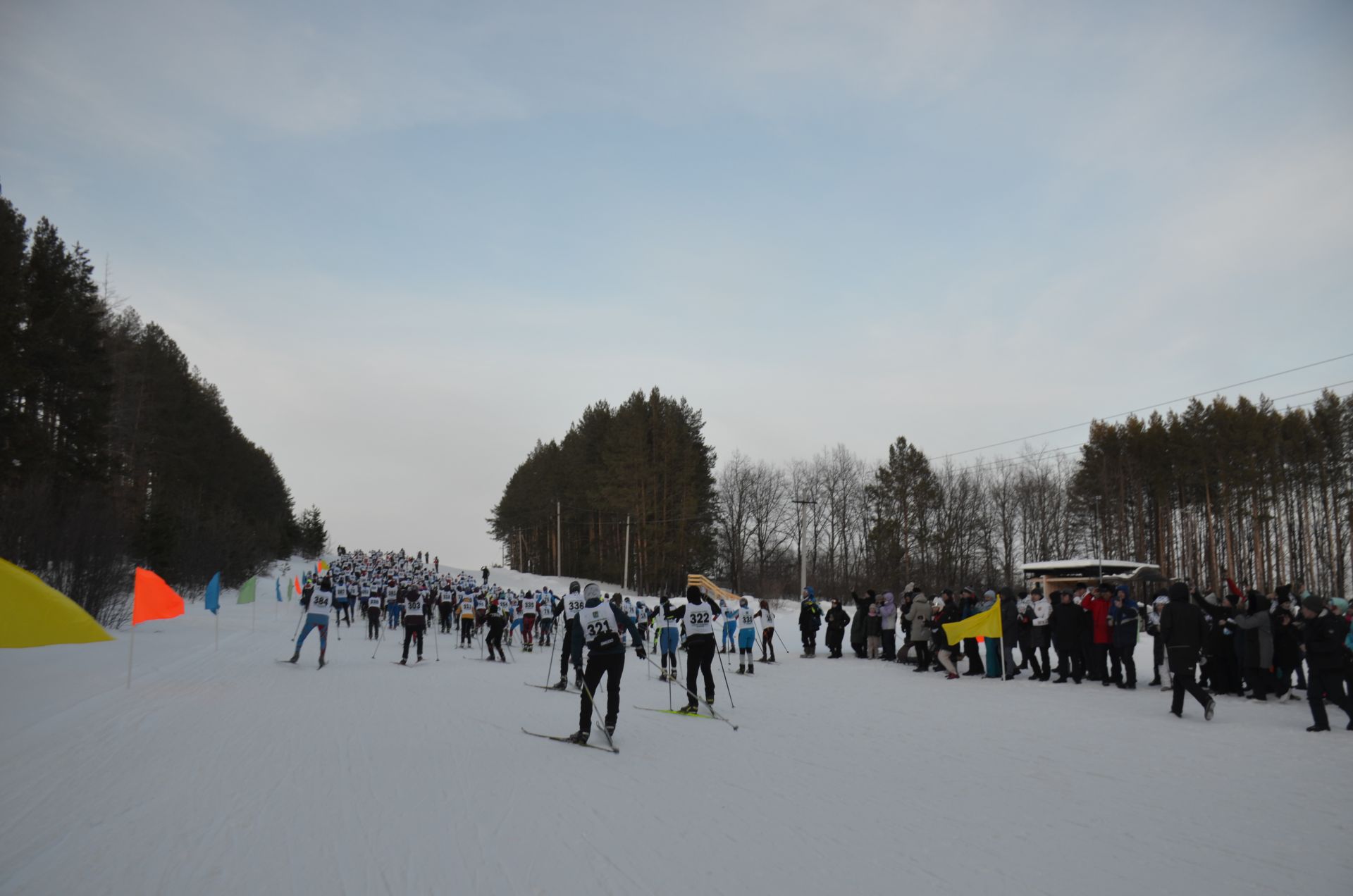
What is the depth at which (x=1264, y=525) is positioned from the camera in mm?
50062

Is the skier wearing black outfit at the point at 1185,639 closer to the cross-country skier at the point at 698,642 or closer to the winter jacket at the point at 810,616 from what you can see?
the cross-country skier at the point at 698,642

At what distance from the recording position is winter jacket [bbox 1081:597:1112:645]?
1622 cm

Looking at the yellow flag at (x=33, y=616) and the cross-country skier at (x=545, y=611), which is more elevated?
the yellow flag at (x=33, y=616)

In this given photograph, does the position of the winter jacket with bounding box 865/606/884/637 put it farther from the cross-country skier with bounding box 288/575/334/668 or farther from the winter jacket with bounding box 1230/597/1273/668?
the cross-country skier with bounding box 288/575/334/668

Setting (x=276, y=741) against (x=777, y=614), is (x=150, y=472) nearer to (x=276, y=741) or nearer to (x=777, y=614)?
(x=777, y=614)

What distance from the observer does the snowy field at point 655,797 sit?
207 inches

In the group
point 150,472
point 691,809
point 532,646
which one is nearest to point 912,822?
point 691,809

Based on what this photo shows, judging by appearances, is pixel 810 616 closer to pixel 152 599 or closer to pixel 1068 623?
pixel 1068 623

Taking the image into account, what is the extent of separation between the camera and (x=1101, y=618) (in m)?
16.4

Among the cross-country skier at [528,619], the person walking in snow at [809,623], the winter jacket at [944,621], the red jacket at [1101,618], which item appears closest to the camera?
the red jacket at [1101,618]

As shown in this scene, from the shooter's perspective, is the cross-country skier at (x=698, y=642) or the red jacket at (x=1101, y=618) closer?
the cross-country skier at (x=698, y=642)

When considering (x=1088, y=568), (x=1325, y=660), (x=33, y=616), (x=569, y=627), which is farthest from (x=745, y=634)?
(x=1088, y=568)

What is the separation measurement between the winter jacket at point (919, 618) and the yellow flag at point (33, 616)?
59.2 ft

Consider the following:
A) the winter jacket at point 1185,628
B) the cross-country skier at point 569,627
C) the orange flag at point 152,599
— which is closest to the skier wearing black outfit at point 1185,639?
the winter jacket at point 1185,628
